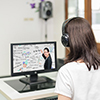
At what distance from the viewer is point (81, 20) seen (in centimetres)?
122

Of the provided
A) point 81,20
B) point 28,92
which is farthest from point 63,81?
point 28,92

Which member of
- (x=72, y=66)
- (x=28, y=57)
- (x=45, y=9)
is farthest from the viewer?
(x=45, y=9)

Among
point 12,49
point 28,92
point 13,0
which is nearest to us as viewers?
point 28,92

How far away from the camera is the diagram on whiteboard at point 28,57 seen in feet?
6.37

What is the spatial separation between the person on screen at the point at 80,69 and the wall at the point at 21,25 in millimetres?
2768

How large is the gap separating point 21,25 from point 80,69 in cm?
294

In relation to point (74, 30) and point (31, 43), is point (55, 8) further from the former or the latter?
point (74, 30)

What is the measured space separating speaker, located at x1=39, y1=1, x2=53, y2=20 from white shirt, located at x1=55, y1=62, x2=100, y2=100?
2879 millimetres

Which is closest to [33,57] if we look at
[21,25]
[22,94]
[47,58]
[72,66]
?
[47,58]

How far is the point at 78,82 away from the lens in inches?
46.2

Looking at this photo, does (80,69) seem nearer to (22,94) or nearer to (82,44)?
(82,44)

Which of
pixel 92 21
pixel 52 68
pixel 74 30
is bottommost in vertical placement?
pixel 52 68

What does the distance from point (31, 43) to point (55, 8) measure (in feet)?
7.87

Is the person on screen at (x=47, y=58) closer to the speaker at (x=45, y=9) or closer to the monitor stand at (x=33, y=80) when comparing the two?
the monitor stand at (x=33, y=80)
